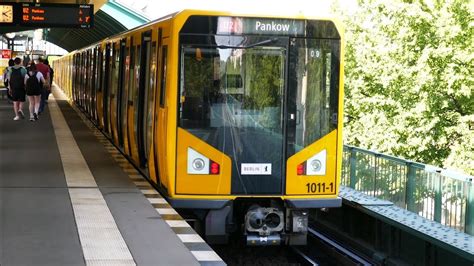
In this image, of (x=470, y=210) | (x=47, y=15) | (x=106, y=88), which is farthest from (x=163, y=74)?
(x=47, y=15)

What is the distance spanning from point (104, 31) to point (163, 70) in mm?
38799

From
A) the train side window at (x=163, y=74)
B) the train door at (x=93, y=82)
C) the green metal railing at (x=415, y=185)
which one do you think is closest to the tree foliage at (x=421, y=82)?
the train door at (x=93, y=82)

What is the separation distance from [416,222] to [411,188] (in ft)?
2.88

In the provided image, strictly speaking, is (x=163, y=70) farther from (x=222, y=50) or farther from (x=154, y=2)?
(x=154, y=2)

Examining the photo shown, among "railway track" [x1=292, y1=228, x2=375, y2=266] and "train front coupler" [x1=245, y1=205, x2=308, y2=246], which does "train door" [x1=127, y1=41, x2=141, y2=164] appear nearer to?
"railway track" [x1=292, y1=228, x2=375, y2=266]

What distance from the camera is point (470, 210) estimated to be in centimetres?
1000

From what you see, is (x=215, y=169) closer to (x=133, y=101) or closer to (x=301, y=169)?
(x=301, y=169)

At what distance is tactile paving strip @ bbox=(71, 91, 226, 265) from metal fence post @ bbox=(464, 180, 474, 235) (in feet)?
11.4

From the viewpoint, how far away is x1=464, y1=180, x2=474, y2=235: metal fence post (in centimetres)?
993

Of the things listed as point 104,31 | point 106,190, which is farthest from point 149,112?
point 104,31

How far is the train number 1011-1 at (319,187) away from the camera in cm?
1008

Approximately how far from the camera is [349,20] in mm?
34875

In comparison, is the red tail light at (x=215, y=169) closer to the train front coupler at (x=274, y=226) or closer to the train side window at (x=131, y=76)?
the train front coupler at (x=274, y=226)

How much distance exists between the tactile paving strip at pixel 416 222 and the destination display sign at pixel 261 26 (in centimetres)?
286
